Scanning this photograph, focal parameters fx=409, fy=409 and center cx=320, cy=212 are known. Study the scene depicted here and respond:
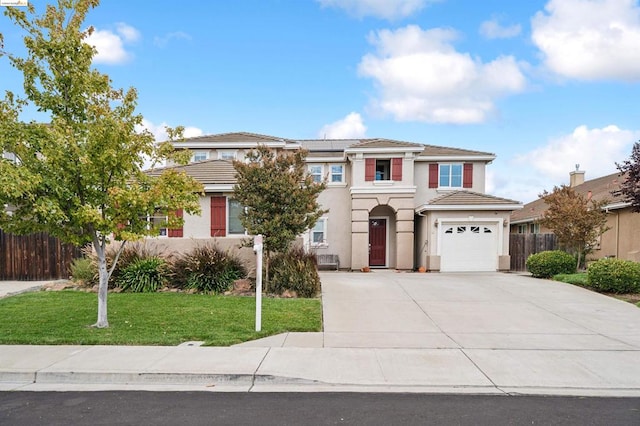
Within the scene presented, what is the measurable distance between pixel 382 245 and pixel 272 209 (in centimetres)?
1079

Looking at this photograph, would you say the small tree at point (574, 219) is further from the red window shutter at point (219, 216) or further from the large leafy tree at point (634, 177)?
the red window shutter at point (219, 216)

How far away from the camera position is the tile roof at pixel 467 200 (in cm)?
1905

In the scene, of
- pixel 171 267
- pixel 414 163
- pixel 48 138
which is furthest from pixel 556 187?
pixel 48 138

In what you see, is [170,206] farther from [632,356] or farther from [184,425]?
[632,356]

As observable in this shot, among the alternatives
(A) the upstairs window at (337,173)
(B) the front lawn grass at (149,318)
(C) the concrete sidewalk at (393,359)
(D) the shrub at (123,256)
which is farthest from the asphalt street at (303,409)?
(A) the upstairs window at (337,173)

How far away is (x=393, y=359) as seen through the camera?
21.9ft

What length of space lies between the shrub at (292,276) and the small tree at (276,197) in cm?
47

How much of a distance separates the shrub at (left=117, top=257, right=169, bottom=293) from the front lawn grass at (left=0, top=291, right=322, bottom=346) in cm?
61

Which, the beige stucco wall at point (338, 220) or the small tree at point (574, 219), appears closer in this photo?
the small tree at point (574, 219)

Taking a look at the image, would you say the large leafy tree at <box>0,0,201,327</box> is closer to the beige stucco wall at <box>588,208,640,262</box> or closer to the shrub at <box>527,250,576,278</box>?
the shrub at <box>527,250,576,278</box>

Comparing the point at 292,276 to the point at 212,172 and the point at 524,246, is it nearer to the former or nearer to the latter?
the point at 212,172

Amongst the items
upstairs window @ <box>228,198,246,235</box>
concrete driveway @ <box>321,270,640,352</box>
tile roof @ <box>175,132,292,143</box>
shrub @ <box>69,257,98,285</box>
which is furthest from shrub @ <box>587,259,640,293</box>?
shrub @ <box>69,257,98,285</box>

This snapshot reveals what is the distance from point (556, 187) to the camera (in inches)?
664

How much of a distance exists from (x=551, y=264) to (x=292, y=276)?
10.9 metres
